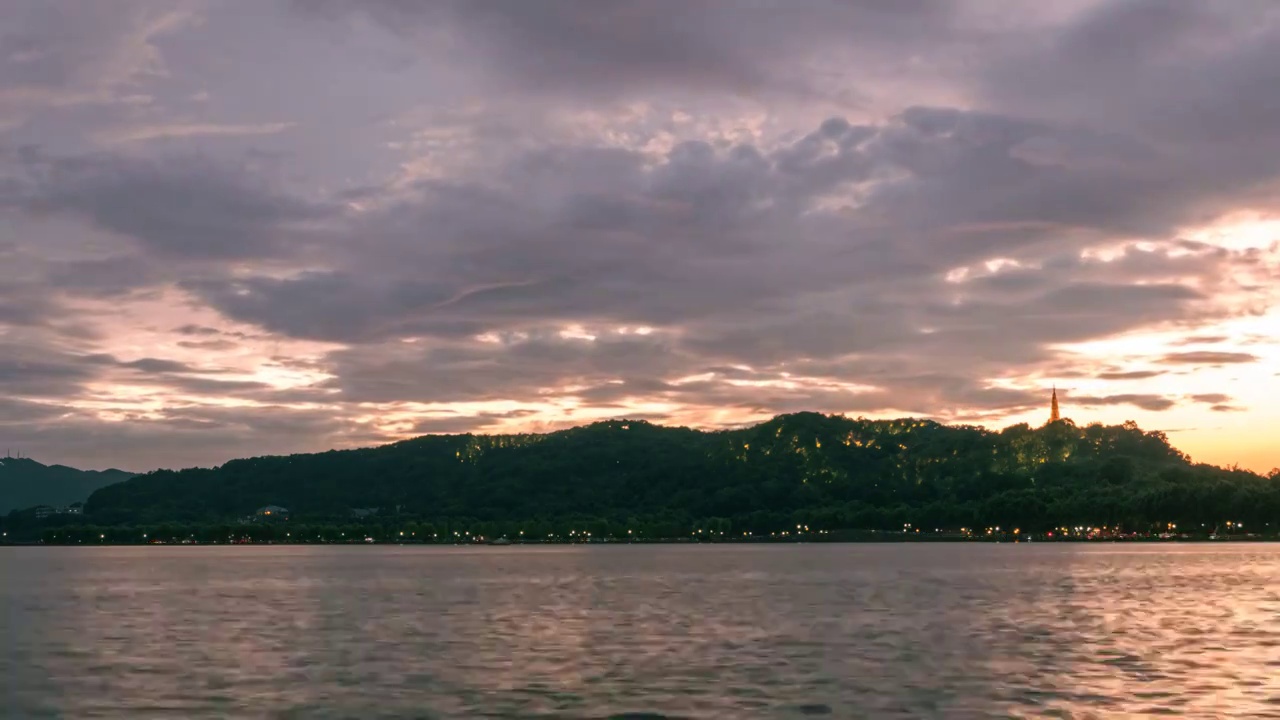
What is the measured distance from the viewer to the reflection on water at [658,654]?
51750 millimetres

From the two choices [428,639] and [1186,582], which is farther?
[1186,582]

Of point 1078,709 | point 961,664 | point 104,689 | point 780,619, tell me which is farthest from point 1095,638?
point 104,689

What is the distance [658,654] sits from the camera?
7038 cm

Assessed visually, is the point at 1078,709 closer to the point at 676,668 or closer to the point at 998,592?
the point at 676,668

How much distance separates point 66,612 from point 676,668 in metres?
75.9

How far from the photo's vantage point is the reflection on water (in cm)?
5175

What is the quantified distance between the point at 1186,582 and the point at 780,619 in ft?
254

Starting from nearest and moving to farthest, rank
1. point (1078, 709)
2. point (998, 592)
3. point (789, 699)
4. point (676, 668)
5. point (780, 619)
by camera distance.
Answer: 1. point (1078, 709)
2. point (789, 699)
3. point (676, 668)
4. point (780, 619)
5. point (998, 592)

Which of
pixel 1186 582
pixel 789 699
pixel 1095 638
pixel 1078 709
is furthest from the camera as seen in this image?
pixel 1186 582

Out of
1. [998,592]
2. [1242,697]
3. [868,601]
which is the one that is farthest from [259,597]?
[1242,697]

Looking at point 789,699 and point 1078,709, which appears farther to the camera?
point 789,699

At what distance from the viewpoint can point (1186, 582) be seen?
499 feet

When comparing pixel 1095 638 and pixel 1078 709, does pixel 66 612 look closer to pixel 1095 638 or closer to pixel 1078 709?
pixel 1095 638

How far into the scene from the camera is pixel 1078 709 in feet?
160
